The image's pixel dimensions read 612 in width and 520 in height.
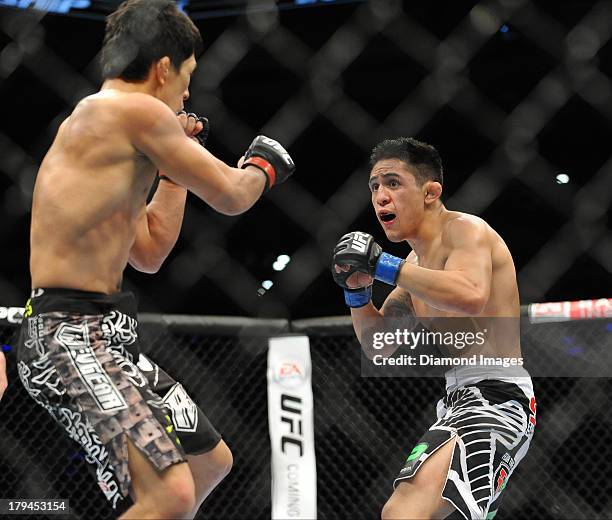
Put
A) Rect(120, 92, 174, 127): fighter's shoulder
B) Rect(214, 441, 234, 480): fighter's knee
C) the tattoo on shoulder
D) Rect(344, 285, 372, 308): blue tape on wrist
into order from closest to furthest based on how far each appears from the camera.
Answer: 1. Rect(120, 92, 174, 127): fighter's shoulder
2. Rect(214, 441, 234, 480): fighter's knee
3. Rect(344, 285, 372, 308): blue tape on wrist
4. the tattoo on shoulder

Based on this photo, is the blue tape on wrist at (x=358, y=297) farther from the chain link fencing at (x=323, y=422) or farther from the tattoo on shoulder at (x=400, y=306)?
the chain link fencing at (x=323, y=422)

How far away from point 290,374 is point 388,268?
54 centimetres

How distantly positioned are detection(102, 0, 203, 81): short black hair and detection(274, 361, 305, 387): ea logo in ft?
3.16

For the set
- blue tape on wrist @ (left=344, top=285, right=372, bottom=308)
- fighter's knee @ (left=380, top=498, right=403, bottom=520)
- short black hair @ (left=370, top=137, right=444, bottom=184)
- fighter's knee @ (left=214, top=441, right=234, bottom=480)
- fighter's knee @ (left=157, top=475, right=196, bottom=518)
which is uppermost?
short black hair @ (left=370, top=137, right=444, bottom=184)

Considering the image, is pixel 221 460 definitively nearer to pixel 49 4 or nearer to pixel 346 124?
pixel 49 4

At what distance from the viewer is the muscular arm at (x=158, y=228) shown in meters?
1.86

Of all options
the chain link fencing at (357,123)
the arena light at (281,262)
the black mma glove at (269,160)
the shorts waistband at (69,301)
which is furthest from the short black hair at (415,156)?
the arena light at (281,262)

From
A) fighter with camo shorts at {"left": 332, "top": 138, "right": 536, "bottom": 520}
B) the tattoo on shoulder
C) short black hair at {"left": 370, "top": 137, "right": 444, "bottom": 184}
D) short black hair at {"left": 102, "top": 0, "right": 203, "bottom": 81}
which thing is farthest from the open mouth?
short black hair at {"left": 102, "top": 0, "right": 203, "bottom": 81}

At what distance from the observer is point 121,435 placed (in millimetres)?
1394

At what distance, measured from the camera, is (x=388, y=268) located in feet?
6.34

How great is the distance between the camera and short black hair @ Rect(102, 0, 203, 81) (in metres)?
1.61

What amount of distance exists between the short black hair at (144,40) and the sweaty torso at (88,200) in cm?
9

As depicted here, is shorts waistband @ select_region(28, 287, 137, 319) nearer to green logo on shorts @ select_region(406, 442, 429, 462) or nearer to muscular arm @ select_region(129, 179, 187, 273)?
muscular arm @ select_region(129, 179, 187, 273)

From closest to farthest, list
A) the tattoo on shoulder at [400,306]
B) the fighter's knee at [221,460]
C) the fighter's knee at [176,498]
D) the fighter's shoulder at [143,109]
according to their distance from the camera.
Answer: the fighter's knee at [176,498] < the fighter's shoulder at [143,109] < the fighter's knee at [221,460] < the tattoo on shoulder at [400,306]
